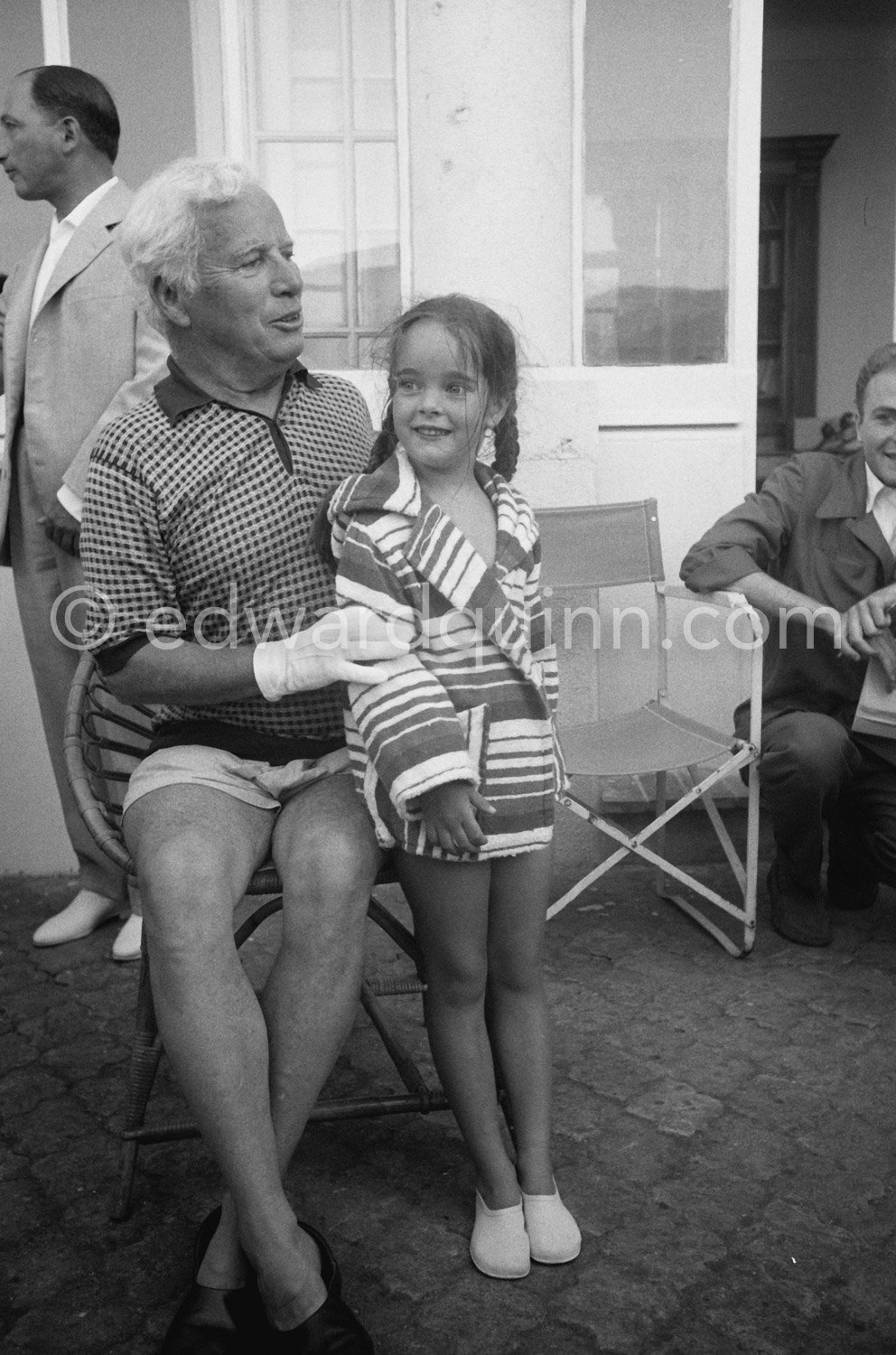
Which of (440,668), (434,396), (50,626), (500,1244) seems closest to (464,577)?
(440,668)

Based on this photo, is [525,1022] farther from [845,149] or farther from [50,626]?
[845,149]

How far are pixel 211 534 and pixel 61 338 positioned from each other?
1490mm

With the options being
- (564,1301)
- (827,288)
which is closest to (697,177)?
(564,1301)

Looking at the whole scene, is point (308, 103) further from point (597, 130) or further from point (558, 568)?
point (558, 568)

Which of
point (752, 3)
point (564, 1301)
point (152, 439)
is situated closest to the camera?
point (564, 1301)

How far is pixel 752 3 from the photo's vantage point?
13.3 ft

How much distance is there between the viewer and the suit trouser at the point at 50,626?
3.65m

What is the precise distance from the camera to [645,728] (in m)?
3.80

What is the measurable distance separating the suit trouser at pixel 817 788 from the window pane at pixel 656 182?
1.37 metres

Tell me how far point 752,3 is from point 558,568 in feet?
6.16

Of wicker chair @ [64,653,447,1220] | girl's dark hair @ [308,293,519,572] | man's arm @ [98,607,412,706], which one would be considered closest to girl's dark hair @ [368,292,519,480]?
girl's dark hair @ [308,293,519,572]

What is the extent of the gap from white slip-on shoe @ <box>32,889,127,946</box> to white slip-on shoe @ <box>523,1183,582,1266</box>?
195 cm

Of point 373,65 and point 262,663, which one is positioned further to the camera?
point 373,65

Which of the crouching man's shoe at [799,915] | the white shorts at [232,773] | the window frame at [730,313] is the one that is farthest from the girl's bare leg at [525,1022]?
the window frame at [730,313]
